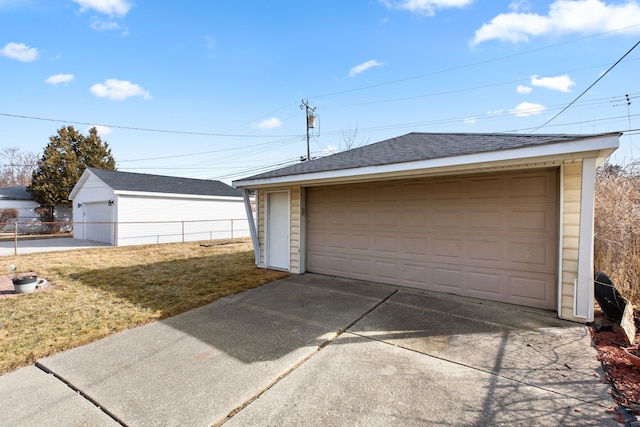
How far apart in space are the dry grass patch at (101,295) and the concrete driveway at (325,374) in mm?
451

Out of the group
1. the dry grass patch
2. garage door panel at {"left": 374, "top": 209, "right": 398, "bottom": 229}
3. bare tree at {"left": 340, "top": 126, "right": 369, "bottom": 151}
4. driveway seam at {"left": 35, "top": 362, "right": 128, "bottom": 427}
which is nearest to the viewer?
driveway seam at {"left": 35, "top": 362, "right": 128, "bottom": 427}

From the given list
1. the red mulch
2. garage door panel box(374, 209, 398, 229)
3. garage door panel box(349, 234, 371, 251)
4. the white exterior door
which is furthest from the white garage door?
the red mulch

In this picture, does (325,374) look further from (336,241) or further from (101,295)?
(101,295)

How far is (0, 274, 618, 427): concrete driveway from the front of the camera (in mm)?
2066

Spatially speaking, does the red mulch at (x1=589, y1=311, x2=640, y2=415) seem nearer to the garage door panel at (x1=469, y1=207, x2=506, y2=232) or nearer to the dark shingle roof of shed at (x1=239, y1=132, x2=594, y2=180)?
the garage door panel at (x1=469, y1=207, x2=506, y2=232)

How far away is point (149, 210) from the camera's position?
1441cm

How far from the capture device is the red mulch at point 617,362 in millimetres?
2244

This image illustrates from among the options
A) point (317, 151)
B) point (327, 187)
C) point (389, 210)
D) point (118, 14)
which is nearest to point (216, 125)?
point (317, 151)

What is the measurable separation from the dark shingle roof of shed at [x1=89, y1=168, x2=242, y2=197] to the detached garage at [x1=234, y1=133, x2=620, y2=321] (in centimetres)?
1052

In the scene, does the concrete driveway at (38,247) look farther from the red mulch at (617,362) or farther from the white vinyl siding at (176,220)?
the red mulch at (617,362)

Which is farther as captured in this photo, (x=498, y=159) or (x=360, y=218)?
(x=360, y=218)

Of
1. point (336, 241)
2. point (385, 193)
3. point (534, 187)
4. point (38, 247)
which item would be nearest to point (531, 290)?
point (534, 187)

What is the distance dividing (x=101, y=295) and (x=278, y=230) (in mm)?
3688

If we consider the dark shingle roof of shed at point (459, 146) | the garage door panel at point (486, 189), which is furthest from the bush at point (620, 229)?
the dark shingle roof of shed at point (459, 146)
